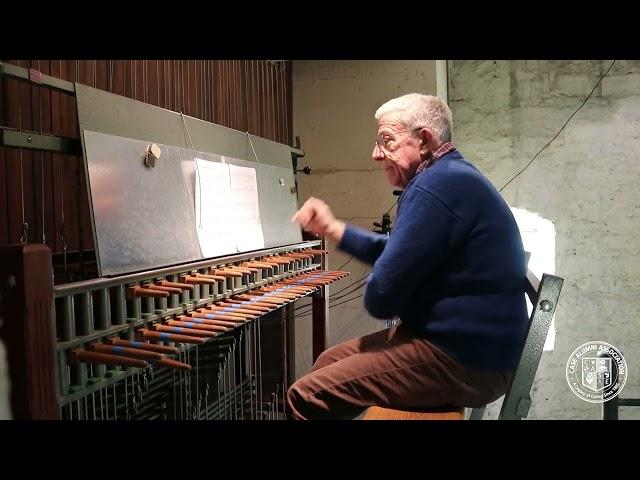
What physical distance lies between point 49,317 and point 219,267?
1000 millimetres

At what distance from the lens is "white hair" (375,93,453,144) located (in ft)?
5.21

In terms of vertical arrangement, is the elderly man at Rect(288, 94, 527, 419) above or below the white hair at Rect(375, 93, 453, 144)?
below

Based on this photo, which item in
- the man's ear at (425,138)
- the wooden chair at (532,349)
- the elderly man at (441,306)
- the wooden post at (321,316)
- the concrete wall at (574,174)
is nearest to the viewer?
the wooden chair at (532,349)

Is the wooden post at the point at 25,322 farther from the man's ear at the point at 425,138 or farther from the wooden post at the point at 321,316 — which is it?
the wooden post at the point at 321,316

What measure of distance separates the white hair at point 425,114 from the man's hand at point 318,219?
1.21 feet

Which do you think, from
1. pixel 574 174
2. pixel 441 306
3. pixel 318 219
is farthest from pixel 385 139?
pixel 574 174

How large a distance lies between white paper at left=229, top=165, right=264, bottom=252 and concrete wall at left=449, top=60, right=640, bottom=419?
2289 millimetres

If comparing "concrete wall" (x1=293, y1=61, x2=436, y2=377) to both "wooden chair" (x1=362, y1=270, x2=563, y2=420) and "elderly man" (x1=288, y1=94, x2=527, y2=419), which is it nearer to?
"elderly man" (x1=288, y1=94, x2=527, y2=419)

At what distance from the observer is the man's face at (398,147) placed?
1.61 m

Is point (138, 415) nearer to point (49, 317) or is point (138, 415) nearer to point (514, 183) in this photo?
point (49, 317)

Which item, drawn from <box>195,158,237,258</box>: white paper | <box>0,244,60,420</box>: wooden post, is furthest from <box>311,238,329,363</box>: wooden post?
<box>0,244,60,420</box>: wooden post

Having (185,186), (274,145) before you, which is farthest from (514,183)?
(185,186)
